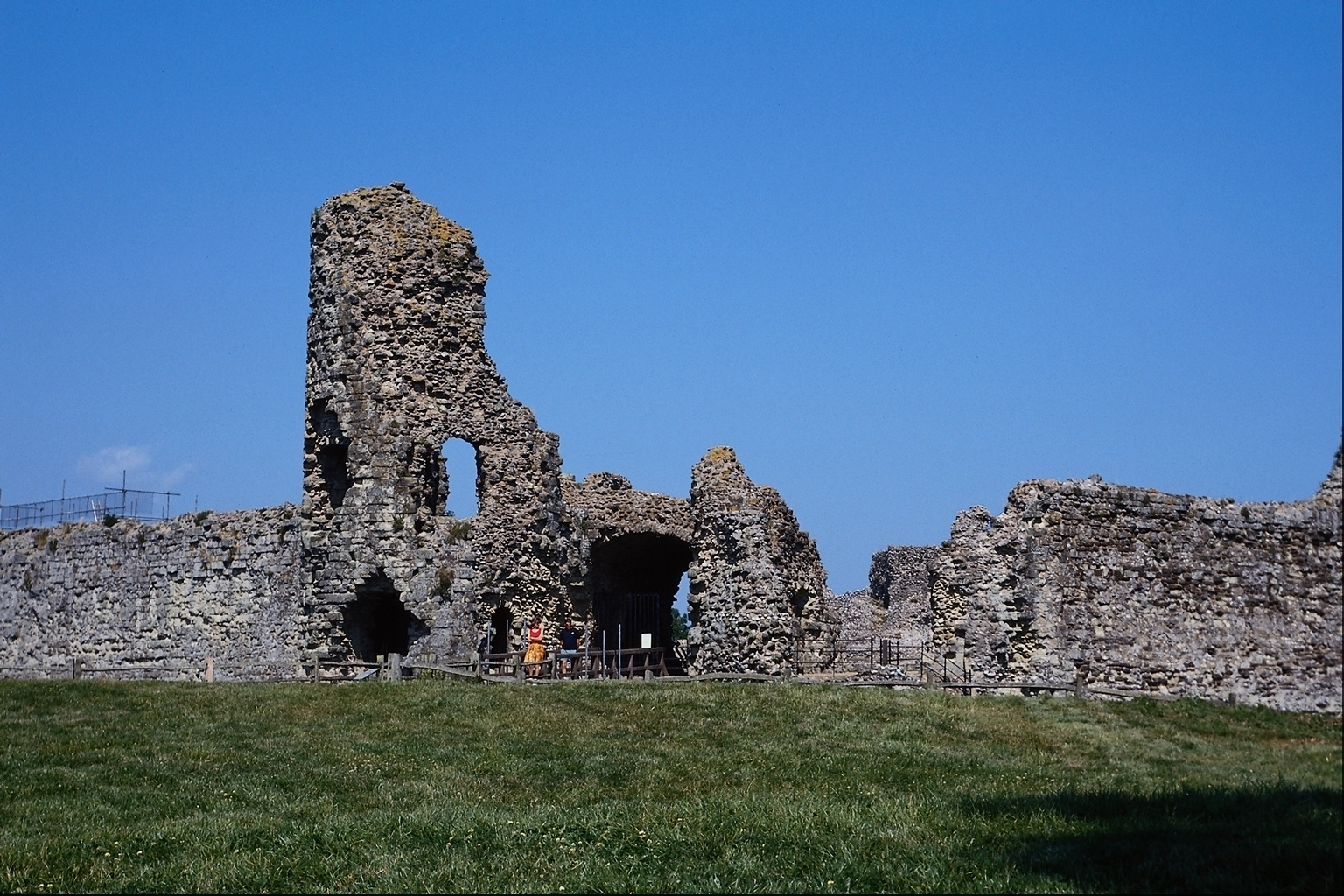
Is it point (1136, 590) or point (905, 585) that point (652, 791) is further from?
point (905, 585)

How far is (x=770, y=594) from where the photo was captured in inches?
1047

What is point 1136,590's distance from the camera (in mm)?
21422

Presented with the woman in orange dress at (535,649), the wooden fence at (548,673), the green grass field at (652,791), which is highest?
the woman in orange dress at (535,649)

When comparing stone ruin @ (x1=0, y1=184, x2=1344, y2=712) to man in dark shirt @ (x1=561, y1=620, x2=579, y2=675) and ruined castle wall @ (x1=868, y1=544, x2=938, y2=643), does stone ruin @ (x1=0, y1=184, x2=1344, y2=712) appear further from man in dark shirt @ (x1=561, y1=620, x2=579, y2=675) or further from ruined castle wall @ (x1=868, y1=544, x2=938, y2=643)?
ruined castle wall @ (x1=868, y1=544, x2=938, y2=643)

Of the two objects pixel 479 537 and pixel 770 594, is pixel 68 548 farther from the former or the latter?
pixel 770 594

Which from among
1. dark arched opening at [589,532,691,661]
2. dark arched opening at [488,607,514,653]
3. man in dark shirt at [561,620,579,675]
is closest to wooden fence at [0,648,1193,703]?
man in dark shirt at [561,620,579,675]

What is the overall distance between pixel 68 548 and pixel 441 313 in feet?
38.5

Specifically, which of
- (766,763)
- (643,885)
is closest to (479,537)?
(766,763)

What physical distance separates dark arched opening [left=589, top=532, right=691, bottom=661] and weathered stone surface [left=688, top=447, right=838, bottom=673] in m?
6.69

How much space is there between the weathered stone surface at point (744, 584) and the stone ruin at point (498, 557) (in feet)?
0.14

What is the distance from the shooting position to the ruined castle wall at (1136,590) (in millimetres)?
20312

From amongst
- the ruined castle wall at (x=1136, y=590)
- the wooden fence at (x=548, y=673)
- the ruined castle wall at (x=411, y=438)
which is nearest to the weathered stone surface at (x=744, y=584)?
the wooden fence at (x=548, y=673)

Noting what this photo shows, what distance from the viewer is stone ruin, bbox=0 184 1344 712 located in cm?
2116

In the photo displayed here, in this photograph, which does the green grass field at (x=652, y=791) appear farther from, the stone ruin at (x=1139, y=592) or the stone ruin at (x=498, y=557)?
the stone ruin at (x=498, y=557)
